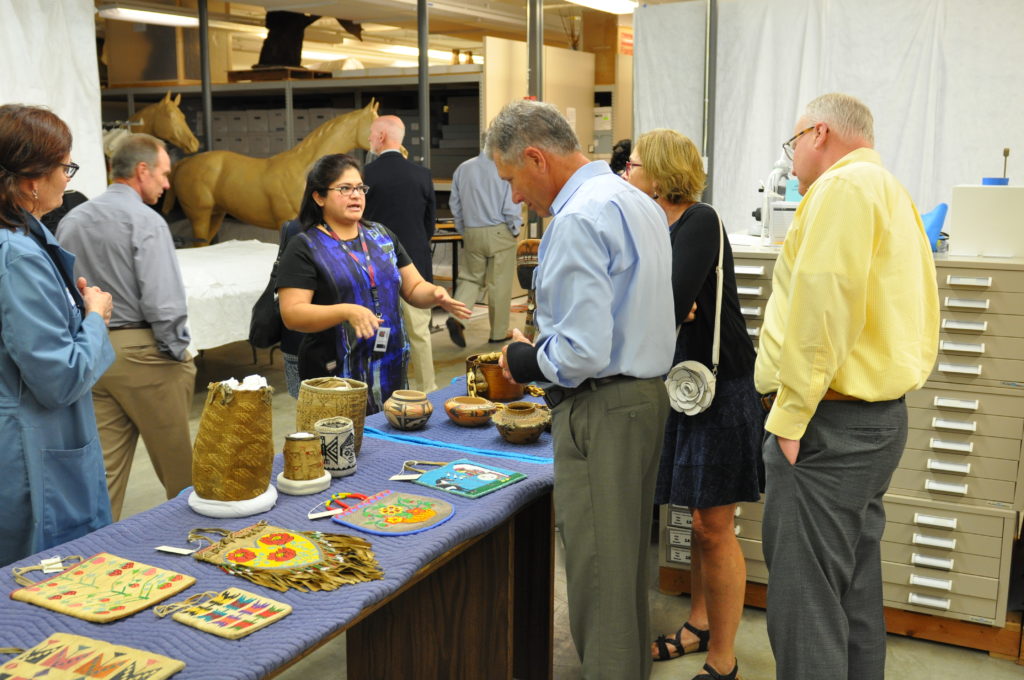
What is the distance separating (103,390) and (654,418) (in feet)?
7.02

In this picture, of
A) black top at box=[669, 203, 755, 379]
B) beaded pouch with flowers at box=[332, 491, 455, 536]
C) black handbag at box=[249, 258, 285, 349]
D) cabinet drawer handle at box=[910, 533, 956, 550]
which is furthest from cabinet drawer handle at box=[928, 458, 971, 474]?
black handbag at box=[249, 258, 285, 349]

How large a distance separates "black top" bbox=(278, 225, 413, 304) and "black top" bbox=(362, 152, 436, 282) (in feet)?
9.47

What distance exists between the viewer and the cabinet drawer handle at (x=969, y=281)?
9.80 ft

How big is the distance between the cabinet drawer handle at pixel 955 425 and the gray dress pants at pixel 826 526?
0.98 metres

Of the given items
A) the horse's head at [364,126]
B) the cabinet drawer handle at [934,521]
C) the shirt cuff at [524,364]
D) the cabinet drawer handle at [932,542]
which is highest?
the horse's head at [364,126]

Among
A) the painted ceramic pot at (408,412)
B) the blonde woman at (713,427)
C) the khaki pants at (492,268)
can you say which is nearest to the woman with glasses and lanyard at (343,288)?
the painted ceramic pot at (408,412)

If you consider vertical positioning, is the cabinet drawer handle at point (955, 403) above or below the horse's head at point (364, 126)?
below

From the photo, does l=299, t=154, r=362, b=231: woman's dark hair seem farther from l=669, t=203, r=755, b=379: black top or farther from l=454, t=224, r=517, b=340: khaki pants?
l=454, t=224, r=517, b=340: khaki pants

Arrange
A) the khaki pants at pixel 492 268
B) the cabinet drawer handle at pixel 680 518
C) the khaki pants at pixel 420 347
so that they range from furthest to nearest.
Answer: the khaki pants at pixel 492 268, the khaki pants at pixel 420 347, the cabinet drawer handle at pixel 680 518

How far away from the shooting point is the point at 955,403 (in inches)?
121

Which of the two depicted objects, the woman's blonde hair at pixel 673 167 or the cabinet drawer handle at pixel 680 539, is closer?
the woman's blonde hair at pixel 673 167

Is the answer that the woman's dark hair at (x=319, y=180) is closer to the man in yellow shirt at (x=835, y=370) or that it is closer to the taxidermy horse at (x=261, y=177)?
the man in yellow shirt at (x=835, y=370)

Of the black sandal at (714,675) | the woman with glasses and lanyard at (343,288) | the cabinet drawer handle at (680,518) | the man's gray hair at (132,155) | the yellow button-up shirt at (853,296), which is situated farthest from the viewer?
the cabinet drawer handle at (680,518)

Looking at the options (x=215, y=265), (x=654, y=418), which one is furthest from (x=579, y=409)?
(x=215, y=265)
